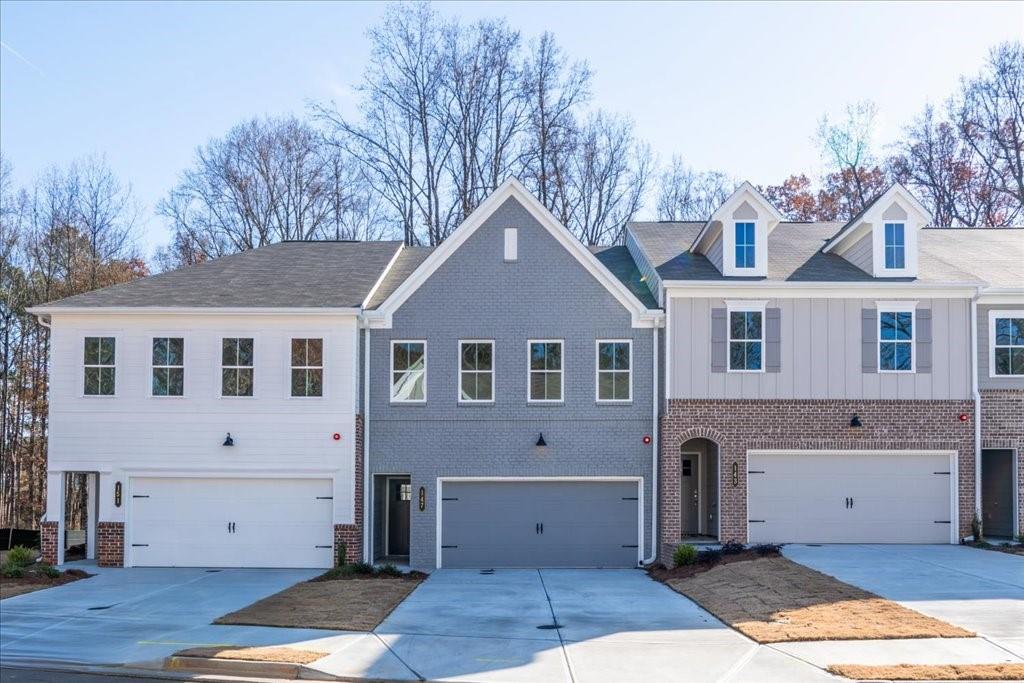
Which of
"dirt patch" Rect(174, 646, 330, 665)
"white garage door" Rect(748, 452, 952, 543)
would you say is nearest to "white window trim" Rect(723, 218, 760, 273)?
"white garage door" Rect(748, 452, 952, 543)

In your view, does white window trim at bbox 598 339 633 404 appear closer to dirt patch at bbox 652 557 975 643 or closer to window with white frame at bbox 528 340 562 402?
window with white frame at bbox 528 340 562 402

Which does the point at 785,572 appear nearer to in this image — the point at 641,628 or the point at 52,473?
the point at 641,628

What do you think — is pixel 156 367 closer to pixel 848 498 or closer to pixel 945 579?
pixel 848 498

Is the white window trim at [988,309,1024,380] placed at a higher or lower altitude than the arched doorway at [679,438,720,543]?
higher

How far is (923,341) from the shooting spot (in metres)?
22.2

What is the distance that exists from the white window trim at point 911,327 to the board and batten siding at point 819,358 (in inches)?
4.3

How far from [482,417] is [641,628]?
8985 millimetres

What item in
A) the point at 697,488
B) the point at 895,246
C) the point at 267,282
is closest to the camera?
the point at 895,246

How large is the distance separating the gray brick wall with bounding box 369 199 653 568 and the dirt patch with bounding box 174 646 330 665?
9666 mm

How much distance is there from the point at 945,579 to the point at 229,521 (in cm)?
1485

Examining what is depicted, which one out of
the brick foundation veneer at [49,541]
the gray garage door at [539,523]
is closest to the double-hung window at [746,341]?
the gray garage door at [539,523]

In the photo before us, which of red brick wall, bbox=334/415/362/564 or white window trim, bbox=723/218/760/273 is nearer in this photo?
red brick wall, bbox=334/415/362/564

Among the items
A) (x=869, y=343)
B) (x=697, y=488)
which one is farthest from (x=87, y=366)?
(x=869, y=343)

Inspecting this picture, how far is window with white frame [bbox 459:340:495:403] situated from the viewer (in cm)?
2277
